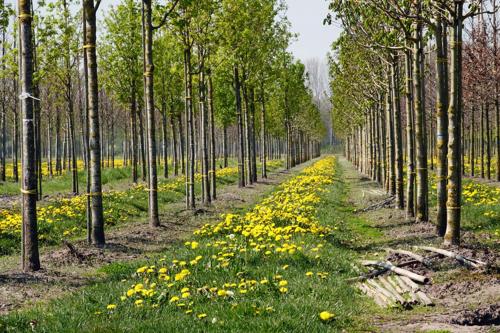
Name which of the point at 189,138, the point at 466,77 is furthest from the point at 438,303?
the point at 466,77

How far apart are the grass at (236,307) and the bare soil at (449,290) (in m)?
0.75

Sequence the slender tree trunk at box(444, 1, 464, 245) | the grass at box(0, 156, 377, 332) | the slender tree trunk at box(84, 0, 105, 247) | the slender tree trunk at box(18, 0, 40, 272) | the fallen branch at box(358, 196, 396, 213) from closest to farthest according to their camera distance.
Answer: the grass at box(0, 156, 377, 332) < the slender tree trunk at box(18, 0, 40, 272) < the slender tree trunk at box(444, 1, 464, 245) < the slender tree trunk at box(84, 0, 105, 247) < the fallen branch at box(358, 196, 396, 213)

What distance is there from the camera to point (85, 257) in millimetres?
11711

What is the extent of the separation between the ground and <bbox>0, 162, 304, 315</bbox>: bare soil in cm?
2

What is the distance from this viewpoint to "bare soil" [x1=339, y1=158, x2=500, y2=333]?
6.36 m

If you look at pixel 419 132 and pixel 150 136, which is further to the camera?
pixel 150 136

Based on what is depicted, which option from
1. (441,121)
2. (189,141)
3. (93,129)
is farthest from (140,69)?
(441,121)

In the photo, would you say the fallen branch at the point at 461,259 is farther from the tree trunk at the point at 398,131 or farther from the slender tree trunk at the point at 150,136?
the slender tree trunk at the point at 150,136

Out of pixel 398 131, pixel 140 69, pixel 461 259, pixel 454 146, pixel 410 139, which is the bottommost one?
pixel 461 259

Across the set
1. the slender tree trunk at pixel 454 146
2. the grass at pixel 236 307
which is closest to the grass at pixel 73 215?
the grass at pixel 236 307

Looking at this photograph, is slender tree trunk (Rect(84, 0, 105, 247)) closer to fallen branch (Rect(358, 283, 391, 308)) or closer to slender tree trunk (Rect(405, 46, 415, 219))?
fallen branch (Rect(358, 283, 391, 308))

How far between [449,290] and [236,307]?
3892 mm

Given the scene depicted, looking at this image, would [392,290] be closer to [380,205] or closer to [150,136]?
[150,136]

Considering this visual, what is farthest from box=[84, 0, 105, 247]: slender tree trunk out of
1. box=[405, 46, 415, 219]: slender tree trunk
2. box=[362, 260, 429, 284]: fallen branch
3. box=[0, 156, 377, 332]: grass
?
box=[405, 46, 415, 219]: slender tree trunk
